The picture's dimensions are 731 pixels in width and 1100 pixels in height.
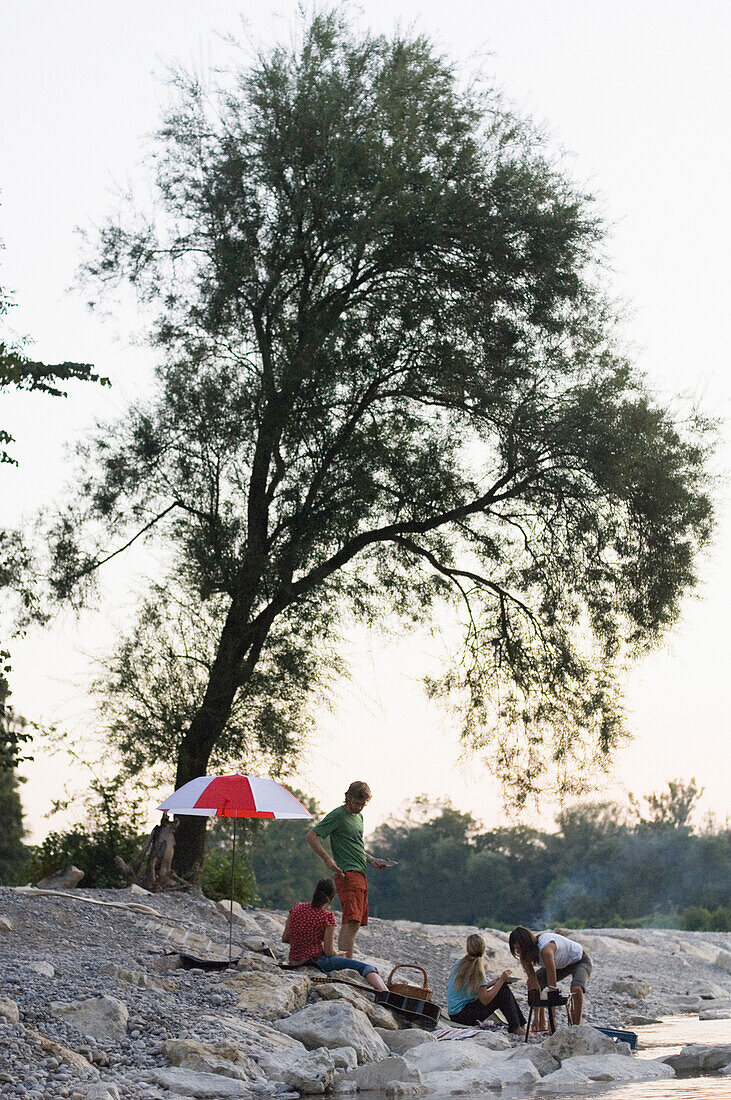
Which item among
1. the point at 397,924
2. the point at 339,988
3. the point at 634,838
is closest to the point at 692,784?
the point at 634,838

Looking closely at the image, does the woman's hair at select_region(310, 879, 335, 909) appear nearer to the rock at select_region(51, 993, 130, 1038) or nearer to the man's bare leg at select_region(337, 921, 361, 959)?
the man's bare leg at select_region(337, 921, 361, 959)

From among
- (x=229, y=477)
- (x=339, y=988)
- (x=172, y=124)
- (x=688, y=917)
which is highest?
(x=172, y=124)

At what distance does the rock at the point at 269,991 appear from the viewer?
436 inches

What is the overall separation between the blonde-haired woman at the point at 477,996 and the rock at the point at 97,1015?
378 cm

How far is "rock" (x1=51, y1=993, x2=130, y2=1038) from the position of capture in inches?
391

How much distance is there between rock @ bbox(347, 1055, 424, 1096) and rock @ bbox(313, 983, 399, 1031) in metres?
1.97

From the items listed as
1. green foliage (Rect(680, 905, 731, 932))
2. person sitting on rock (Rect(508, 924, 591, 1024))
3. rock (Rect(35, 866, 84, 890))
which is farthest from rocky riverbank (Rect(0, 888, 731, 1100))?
green foliage (Rect(680, 905, 731, 932))

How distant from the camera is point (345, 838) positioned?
13.0 metres

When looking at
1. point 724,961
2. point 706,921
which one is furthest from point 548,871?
point 724,961

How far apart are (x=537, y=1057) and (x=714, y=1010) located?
7467mm

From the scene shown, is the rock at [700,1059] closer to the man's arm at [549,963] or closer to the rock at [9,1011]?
the man's arm at [549,963]

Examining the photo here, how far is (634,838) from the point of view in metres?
55.5

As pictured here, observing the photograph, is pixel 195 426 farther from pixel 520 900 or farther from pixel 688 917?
pixel 520 900

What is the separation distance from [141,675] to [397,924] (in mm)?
6683
